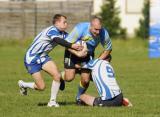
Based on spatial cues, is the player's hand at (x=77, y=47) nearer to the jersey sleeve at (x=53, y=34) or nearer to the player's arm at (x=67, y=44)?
the player's arm at (x=67, y=44)

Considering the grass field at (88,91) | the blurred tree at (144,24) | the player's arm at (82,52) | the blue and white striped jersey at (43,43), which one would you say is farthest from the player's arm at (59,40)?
the blurred tree at (144,24)

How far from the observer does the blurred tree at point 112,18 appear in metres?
44.5

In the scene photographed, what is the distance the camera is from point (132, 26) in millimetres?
48344

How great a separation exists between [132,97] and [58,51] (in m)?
20.3

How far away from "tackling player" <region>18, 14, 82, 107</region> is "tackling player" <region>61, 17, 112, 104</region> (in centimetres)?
28

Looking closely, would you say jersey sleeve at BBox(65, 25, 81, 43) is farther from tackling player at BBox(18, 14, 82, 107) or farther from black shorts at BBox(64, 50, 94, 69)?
black shorts at BBox(64, 50, 94, 69)

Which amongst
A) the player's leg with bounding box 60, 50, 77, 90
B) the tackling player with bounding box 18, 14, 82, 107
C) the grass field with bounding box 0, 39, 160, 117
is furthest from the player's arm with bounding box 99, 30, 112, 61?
the grass field with bounding box 0, 39, 160, 117

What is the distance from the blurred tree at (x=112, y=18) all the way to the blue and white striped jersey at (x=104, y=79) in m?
30.7

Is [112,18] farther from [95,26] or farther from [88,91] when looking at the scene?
[95,26]

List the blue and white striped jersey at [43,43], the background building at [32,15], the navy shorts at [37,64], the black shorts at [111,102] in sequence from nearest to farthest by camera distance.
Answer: the black shorts at [111,102]
the blue and white striped jersey at [43,43]
the navy shorts at [37,64]
the background building at [32,15]

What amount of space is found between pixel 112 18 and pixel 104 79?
1251 inches

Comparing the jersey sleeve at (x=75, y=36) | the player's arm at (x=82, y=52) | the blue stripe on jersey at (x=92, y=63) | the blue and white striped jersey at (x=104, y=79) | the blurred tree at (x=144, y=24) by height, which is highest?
the jersey sleeve at (x=75, y=36)

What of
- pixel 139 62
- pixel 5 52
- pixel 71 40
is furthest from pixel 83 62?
pixel 5 52

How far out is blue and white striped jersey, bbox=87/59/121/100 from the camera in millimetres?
13367
